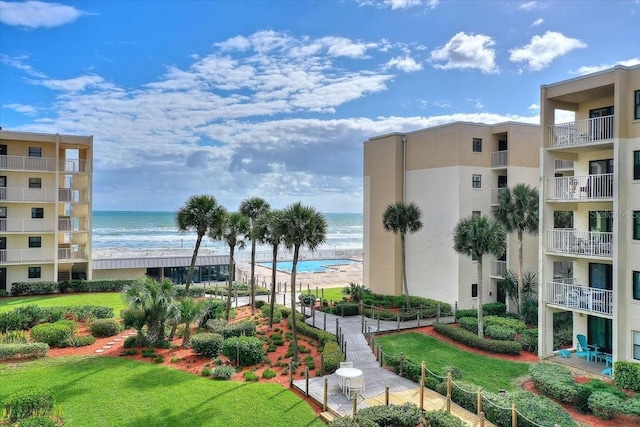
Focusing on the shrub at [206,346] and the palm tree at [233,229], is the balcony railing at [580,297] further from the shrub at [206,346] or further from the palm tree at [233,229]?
the palm tree at [233,229]

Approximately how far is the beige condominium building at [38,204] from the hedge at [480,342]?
93.3ft

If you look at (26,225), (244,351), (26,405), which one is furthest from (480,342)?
(26,225)

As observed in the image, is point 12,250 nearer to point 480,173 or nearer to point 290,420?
point 290,420

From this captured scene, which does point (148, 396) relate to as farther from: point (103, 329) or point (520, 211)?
point (520, 211)

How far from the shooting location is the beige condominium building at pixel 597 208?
16.2 meters

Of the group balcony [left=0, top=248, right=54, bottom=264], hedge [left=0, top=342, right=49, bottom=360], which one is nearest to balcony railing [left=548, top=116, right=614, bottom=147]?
hedge [left=0, top=342, right=49, bottom=360]

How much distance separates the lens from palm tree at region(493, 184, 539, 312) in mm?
23922

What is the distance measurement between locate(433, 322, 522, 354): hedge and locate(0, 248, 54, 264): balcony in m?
29.8

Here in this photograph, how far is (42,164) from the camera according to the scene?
32.9 meters

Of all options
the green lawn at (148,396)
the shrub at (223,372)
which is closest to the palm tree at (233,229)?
the shrub at (223,372)

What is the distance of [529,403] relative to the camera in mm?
11727

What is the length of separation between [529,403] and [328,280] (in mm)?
32966

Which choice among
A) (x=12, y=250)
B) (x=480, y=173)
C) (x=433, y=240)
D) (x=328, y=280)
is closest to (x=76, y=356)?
(x=12, y=250)

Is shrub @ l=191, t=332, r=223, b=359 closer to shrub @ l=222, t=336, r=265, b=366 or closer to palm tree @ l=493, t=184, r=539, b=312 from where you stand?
shrub @ l=222, t=336, r=265, b=366
